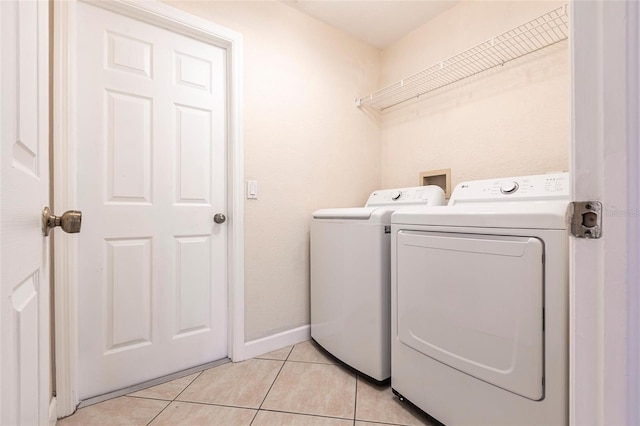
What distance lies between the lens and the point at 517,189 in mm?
1415

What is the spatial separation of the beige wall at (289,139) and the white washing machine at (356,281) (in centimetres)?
20

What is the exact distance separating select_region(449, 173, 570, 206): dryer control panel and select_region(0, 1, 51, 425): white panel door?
1668 millimetres

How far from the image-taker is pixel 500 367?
100 cm

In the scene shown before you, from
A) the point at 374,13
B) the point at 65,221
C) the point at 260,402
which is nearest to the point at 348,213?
the point at 260,402

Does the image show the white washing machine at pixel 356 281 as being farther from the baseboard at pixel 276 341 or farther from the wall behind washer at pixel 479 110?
the wall behind washer at pixel 479 110

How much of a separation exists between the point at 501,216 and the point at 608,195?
708 millimetres

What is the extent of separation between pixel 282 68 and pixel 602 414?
2.07 m

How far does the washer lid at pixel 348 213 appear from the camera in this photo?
1532 mm

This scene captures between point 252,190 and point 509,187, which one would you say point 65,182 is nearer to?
point 252,190

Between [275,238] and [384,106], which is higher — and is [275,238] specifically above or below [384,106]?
below

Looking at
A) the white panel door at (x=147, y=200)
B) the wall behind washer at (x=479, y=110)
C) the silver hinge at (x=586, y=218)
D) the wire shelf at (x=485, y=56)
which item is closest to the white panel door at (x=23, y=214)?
the silver hinge at (x=586, y=218)

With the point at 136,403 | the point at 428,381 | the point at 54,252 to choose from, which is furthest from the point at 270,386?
the point at 54,252

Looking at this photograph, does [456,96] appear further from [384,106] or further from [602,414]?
[602,414]

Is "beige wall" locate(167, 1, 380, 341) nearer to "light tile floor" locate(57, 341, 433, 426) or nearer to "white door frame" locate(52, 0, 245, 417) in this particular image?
"light tile floor" locate(57, 341, 433, 426)
